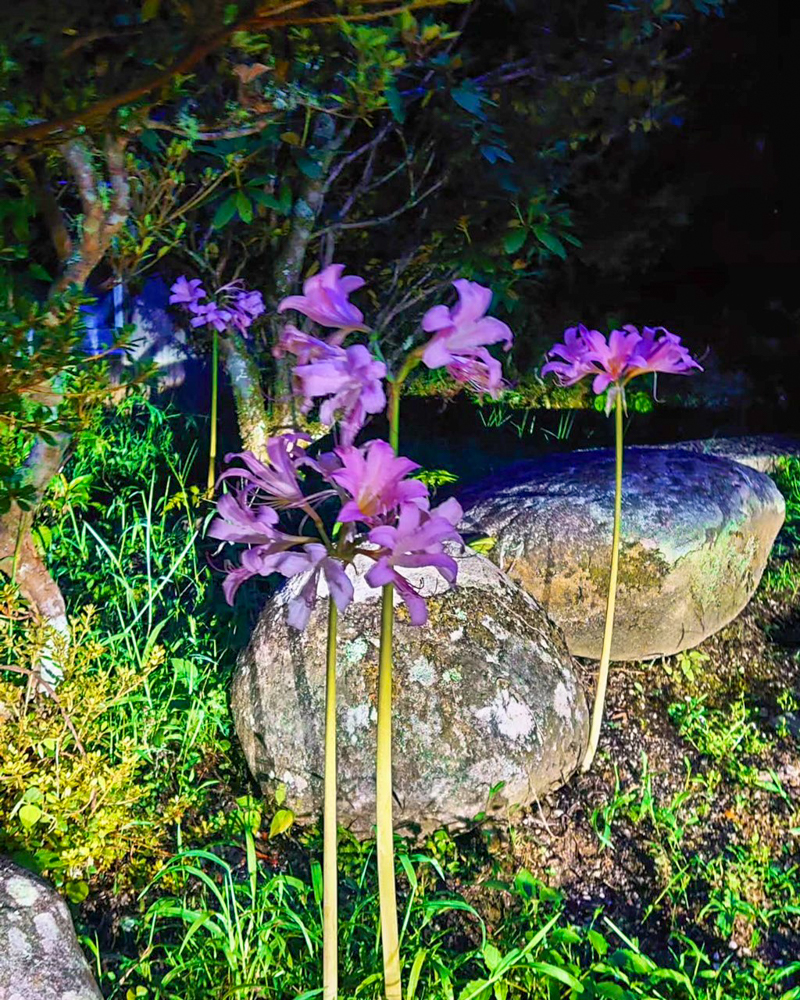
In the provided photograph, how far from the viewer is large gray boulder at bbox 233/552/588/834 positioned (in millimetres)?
2254

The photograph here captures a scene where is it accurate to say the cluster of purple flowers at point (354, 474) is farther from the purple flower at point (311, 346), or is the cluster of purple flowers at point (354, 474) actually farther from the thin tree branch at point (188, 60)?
the thin tree branch at point (188, 60)

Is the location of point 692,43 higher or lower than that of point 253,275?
higher

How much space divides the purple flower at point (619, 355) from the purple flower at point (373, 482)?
1.20 meters

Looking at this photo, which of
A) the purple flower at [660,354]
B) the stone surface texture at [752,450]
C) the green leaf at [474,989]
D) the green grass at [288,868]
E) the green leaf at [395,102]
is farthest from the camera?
the stone surface texture at [752,450]

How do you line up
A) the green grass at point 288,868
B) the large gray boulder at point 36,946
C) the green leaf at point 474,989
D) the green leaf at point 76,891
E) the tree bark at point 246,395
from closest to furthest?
the large gray boulder at point 36,946 → the green leaf at point 474,989 → the green grass at point 288,868 → the green leaf at point 76,891 → the tree bark at point 246,395

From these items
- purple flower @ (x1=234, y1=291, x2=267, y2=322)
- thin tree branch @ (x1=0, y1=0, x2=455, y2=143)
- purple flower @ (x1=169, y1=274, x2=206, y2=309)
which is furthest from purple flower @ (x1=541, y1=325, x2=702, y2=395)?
purple flower @ (x1=169, y1=274, x2=206, y2=309)

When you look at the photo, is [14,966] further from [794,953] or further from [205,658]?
[794,953]

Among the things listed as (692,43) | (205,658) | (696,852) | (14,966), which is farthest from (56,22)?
(692,43)

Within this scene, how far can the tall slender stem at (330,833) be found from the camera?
1335mm

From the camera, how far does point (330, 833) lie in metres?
1.41

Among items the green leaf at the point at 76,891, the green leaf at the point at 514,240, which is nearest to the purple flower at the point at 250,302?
the green leaf at the point at 514,240

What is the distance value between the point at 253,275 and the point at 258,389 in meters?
0.62

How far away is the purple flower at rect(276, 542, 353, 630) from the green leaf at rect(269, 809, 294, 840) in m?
1.10

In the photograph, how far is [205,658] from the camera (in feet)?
8.79
